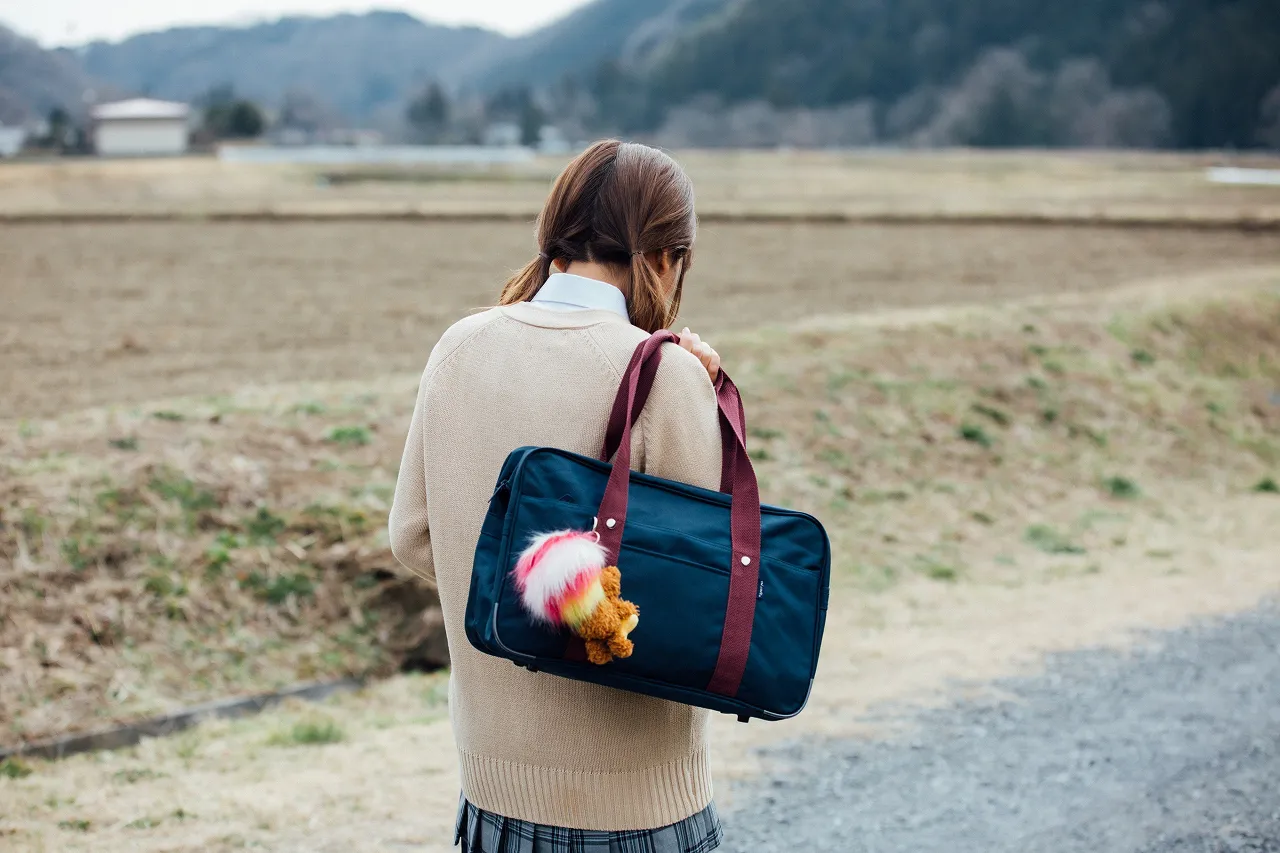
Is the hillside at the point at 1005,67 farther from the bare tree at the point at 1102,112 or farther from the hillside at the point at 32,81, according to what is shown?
the hillside at the point at 32,81

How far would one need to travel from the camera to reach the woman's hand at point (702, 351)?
6.34 ft

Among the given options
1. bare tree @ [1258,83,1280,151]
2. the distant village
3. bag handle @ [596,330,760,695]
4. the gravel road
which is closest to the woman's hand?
bag handle @ [596,330,760,695]

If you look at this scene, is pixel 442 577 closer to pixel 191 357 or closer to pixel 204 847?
pixel 204 847

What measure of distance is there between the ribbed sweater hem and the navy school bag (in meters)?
0.20

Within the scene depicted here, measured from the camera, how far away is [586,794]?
72.7 inches

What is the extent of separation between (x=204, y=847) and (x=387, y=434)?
13.8 ft

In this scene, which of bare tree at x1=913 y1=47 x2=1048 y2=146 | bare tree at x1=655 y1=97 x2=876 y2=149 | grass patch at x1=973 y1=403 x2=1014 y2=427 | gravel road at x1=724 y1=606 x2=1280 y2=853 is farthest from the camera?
bare tree at x1=655 y1=97 x2=876 y2=149

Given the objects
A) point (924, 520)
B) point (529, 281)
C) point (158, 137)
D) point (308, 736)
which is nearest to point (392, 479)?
point (308, 736)

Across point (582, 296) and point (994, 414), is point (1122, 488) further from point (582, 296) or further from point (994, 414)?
point (582, 296)

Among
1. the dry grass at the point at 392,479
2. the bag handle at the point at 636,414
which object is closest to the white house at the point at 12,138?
the dry grass at the point at 392,479

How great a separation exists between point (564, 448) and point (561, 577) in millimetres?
229

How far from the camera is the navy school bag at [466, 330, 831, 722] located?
5.54 feet

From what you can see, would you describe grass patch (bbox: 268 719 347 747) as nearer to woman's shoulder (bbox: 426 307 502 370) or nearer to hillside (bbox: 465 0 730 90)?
woman's shoulder (bbox: 426 307 502 370)

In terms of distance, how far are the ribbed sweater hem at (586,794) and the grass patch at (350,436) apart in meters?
5.87
